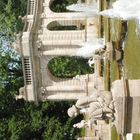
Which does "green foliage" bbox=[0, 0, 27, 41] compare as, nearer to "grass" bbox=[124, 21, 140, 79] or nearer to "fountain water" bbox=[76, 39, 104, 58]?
"fountain water" bbox=[76, 39, 104, 58]

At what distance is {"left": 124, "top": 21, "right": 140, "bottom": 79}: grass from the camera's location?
2272cm

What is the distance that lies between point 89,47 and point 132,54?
45.6 ft

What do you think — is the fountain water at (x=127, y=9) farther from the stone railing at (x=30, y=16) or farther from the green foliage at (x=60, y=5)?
the green foliage at (x=60, y=5)

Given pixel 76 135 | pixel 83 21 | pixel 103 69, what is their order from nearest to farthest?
pixel 103 69
pixel 83 21
pixel 76 135

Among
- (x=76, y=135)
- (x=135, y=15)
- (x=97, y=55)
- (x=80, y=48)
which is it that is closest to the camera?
(x=135, y=15)

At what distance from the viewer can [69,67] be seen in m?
50.3

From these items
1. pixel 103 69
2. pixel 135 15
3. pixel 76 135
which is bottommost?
pixel 76 135

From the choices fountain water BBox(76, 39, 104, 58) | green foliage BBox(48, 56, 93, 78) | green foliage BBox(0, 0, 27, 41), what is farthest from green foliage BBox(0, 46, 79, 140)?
fountain water BBox(76, 39, 104, 58)

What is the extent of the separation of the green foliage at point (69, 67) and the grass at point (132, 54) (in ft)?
74.0

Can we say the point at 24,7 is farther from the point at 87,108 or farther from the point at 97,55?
the point at 87,108

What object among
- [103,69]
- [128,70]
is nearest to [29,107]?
[103,69]

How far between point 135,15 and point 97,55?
37.3 feet

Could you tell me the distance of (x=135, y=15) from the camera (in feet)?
74.2

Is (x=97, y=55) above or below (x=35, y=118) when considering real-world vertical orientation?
above
